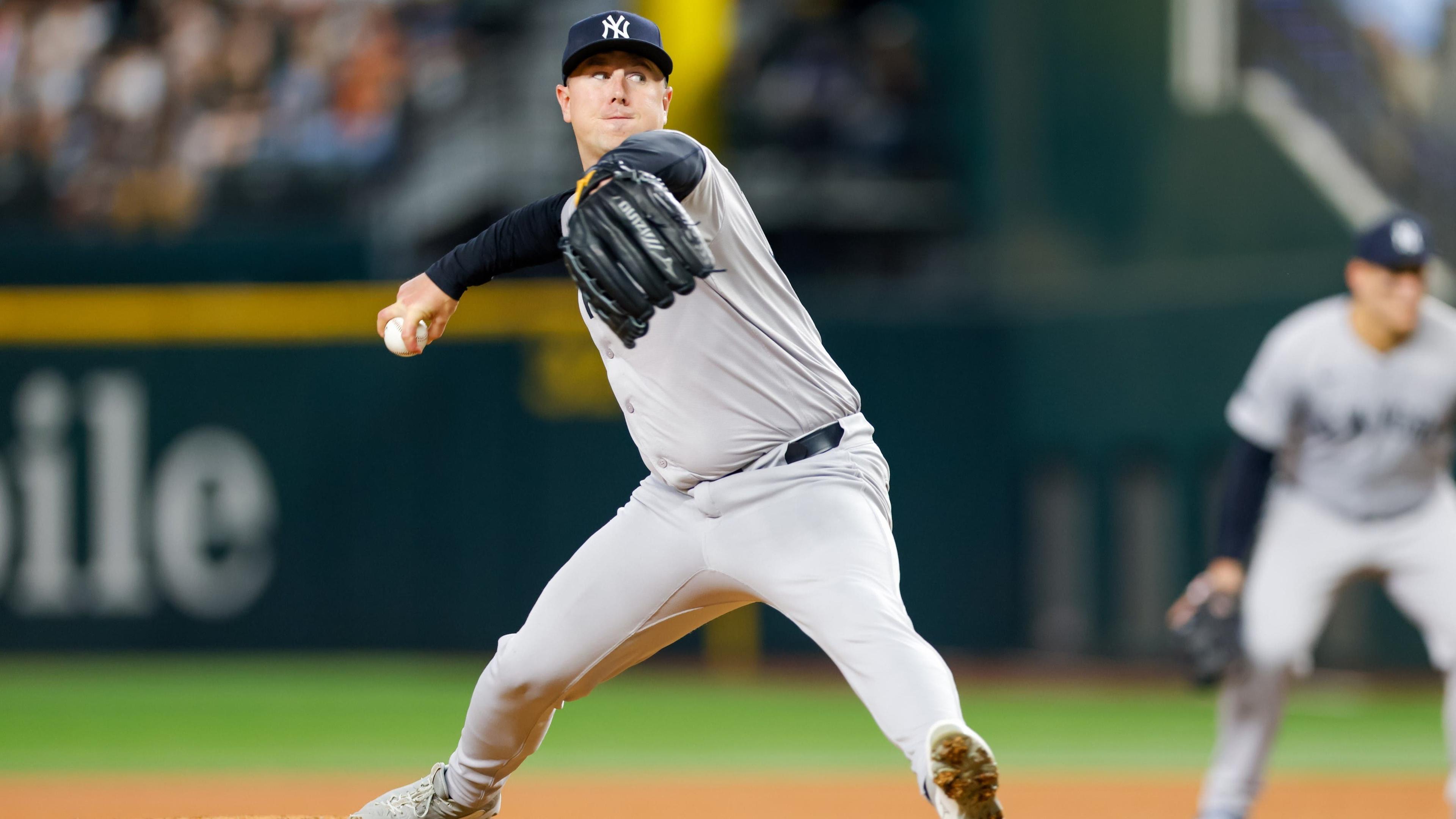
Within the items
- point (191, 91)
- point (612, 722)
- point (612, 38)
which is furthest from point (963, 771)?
point (191, 91)

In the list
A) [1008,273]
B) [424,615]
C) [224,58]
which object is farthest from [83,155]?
[1008,273]

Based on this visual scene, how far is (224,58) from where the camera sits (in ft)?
48.5

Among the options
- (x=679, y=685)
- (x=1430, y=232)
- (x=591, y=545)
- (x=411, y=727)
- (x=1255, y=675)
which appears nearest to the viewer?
(x=591, y=545)

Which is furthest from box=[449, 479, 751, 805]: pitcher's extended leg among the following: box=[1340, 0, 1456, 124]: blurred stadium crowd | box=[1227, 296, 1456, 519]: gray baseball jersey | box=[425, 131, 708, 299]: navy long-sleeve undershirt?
box=[1340, 0, 1456, 124]: blurred stadium crowd

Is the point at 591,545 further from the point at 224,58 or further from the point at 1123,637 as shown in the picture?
the point at 224,58

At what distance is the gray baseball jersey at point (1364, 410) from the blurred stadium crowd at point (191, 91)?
9695mm

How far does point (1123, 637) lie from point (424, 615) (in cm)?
498

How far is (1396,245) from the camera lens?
5.69 metres

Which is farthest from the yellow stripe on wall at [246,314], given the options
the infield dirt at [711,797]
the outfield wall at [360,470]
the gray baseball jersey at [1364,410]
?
the gray baseball jersey at [1364,410]

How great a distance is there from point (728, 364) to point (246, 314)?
33.2 ft

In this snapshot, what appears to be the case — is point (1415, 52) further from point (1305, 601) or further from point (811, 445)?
point (811, 445)

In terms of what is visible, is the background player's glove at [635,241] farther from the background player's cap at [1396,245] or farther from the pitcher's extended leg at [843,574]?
the background player's cap at [1396,245]

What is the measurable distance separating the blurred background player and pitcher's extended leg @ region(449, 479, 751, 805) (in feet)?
7.09

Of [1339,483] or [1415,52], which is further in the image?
[1415,52]
